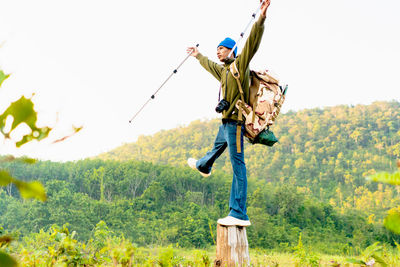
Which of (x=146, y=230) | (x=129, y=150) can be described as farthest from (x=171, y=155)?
(x=146, y=230)

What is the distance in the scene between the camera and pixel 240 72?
3186 mm

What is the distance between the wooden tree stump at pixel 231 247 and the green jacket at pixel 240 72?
845 mm

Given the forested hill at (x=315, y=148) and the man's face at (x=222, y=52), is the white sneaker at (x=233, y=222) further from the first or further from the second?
the forested hill at (x=315, y=148)

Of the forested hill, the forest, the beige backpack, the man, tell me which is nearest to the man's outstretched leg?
the man

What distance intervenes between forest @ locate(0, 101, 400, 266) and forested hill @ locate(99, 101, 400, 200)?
0.10ft

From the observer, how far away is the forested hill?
11531 millimetres

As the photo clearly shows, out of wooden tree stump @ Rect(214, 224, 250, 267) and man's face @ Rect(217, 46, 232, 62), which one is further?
man's face @ Rect(217, 46, 232, 62)

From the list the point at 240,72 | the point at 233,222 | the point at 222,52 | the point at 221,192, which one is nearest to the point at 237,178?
the point at 233,222

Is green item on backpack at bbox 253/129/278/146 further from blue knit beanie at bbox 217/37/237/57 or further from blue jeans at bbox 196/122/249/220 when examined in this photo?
blue knit beanie at bbox 217/37/237/57

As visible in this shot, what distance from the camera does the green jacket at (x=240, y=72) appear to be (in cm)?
299

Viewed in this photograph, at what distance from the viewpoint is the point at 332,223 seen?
348 inches

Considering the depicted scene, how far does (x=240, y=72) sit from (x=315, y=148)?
32.7 ft

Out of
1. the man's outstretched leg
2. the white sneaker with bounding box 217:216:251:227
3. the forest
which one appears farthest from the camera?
the forest

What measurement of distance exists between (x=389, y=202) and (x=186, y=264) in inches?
334
